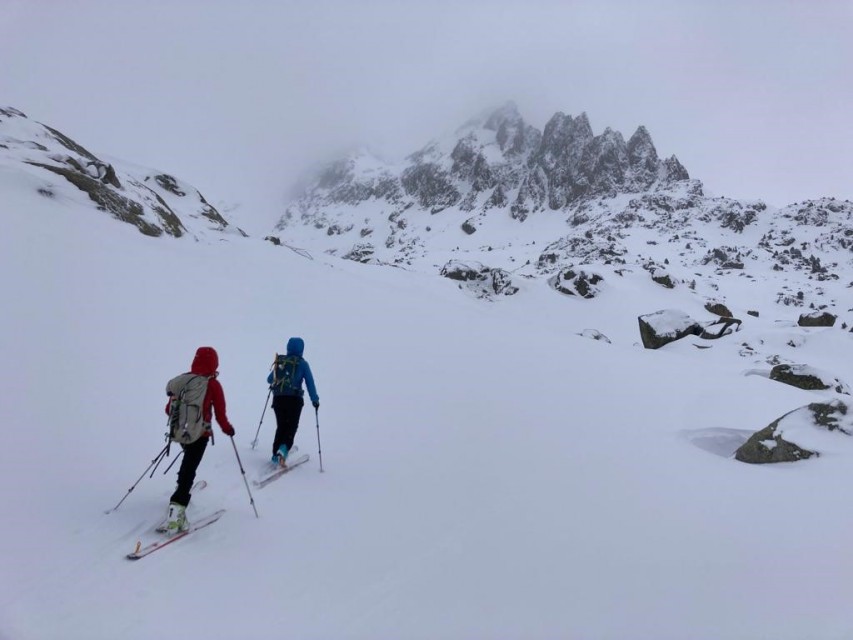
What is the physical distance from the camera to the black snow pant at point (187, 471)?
5.46 m

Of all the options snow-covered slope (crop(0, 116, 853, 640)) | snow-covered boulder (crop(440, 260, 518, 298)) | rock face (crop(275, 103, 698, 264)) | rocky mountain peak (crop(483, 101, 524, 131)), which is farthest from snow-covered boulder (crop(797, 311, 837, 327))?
rocky mountain peak (crop(483, 101, 524, 131))

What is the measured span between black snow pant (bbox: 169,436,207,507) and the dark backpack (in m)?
1.88

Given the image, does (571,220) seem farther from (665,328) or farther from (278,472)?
(278,472)

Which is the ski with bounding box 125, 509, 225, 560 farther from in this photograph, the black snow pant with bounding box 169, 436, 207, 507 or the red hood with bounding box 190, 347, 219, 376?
the red hood with bounding box 190, 347, 219, 376

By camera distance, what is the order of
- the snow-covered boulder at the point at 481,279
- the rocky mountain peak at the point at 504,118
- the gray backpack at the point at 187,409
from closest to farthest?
the gray backpack at the point at 187,409 < the snow-covered boulder at the point at 481,279 < the rocky mountain peak at the point at 504,118

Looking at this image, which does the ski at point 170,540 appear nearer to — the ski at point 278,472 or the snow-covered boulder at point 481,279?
the ski at point 278,472

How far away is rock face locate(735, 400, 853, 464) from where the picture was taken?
7777mm

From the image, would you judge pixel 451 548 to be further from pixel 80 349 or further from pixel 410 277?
pixel 410 277

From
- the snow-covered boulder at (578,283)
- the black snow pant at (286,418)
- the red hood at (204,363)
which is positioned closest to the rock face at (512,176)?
the snow-covered boulder at (578,283)

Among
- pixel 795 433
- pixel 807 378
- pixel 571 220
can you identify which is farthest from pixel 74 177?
pixel 571 220

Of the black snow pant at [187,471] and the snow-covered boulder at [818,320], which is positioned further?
the snow-covered boulder at [818,320]

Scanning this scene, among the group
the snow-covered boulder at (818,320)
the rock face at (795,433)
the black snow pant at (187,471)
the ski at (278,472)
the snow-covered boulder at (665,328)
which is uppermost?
→ the snow-covered boulder at (818,320)

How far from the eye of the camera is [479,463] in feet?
25.5

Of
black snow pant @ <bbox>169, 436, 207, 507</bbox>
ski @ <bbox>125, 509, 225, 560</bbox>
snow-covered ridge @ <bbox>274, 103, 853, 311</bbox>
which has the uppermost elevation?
snow-covered ridge @ <bbox>274, 103, 853, 311</bbox>
